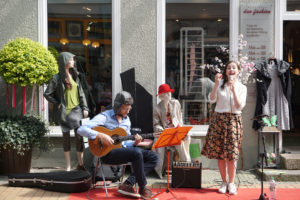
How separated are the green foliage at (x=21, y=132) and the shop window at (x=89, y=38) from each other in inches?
42.6

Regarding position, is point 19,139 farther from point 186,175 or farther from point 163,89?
point 186,175

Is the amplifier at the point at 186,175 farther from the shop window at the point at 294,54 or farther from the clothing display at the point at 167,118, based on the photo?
the shop window at the point at 294,54

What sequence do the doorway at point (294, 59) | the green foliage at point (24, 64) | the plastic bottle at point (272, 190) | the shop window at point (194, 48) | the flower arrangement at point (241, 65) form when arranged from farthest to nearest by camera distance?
the doorway at point (294, 59) < the shop window at point (194, 48) < the flower arrangement at point (241, 65) < the green foliage at point (24, 64) < the plastic bottle at point (272, 190)

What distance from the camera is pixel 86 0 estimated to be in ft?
23.0

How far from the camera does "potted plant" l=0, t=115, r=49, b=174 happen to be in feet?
19.5

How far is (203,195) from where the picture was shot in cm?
537

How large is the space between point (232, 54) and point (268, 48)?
61 centimetres

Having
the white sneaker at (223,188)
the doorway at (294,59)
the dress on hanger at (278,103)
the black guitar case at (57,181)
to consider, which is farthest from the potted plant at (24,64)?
the doorway at (294,59)

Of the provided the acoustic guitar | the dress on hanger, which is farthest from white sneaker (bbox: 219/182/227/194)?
the dress on hanger

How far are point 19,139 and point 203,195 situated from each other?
285 centimetres

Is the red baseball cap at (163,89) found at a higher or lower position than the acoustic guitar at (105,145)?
higher

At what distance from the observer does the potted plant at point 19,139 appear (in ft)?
19.5

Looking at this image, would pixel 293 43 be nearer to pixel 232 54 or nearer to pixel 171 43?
pixel 232 54

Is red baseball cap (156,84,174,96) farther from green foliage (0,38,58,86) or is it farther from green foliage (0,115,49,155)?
green foliage (0,115,49,155)
